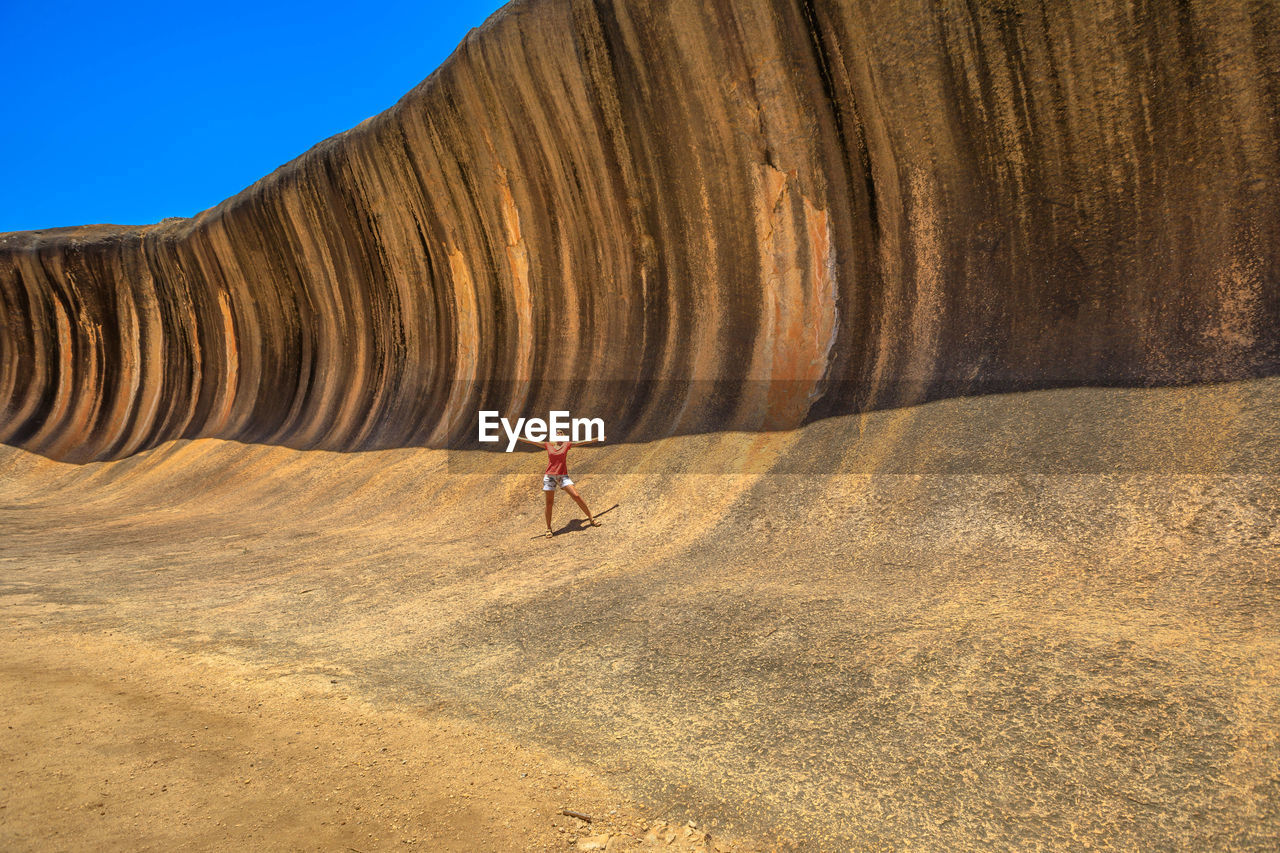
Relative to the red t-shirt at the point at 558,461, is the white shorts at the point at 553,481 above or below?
below

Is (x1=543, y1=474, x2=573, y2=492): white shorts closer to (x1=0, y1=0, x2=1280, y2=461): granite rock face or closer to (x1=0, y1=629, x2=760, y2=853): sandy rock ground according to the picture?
(x1=0, y1=0, x2=1280, y2=461): granite rock face

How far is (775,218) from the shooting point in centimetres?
817

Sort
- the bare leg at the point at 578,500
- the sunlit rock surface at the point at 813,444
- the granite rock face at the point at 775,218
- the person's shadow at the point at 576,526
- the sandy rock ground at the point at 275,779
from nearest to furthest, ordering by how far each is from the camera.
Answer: the sandy rock ground at the point at 275,779 → the sunlit rock surface at the point at 813,444 → the granite rock face at the point at 775,218 → the bare leg at the point at 578,500 → the person's shadow at the point at 576,526

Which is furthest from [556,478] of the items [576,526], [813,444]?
[813,444]

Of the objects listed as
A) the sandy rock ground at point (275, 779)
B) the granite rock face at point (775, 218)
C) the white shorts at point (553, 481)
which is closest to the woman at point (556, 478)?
the white shorts at point (553, 481)

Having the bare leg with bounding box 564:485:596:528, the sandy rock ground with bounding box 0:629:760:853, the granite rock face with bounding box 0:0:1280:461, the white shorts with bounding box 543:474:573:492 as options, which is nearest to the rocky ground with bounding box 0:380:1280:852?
the sandy rock ground with bounding box 0:629:760:853

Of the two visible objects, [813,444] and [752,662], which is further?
[813,444]

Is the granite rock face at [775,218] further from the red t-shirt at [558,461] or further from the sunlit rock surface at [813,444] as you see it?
the red t-shirt at [558,461]

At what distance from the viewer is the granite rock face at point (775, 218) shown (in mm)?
5508

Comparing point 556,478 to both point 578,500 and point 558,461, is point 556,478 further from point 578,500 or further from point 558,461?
point 578,500

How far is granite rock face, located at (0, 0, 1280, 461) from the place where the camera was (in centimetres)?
551

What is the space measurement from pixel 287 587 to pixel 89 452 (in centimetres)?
1480

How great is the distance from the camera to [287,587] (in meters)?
6.02

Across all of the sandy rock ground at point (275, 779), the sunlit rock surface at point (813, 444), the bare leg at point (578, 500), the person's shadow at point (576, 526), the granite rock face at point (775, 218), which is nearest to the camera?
the sandy rock ground at point (275, 779)
